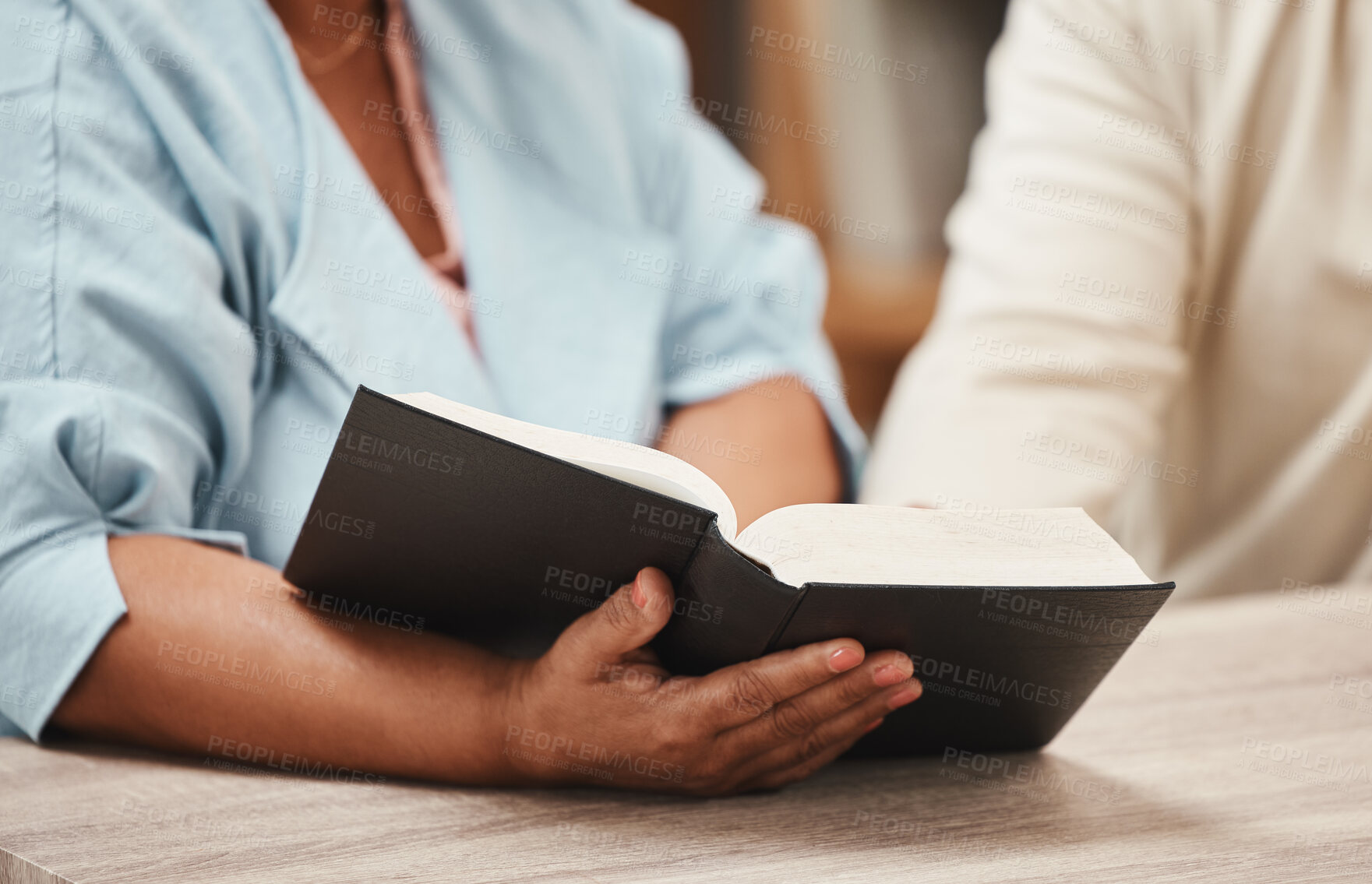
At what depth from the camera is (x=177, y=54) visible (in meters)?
0.72

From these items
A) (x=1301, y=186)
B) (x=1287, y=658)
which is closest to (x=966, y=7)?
(x=1301, y=186)

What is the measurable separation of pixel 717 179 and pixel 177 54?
58cm

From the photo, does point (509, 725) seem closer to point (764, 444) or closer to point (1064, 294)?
point (764, 444)

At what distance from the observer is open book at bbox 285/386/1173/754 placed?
50cm

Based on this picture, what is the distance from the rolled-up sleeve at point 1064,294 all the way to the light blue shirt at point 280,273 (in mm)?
124

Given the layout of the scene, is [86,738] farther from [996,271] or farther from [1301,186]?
[1301,186]

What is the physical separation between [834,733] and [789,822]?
49 millimetres

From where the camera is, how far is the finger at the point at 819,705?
545 mm

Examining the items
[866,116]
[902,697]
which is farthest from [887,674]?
[866,116]

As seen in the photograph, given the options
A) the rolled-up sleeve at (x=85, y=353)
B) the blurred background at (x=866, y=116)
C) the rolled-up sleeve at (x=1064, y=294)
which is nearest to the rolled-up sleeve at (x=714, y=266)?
the rolled-up sleeve at (x=1064, y=294)

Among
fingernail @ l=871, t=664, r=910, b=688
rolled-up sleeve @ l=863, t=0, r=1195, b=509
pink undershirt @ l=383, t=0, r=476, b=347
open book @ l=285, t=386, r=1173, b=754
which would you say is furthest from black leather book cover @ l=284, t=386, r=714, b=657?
rolled-up sleeve @ l=863, t=0, r=1195, b=509

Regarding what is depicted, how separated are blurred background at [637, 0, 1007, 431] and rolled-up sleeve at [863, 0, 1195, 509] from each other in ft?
4.55

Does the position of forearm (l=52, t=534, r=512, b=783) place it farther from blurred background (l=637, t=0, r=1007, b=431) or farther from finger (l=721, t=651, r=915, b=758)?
blurred background (l=637, t=0, r=1007, b=431)

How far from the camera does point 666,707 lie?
0.56 meters
